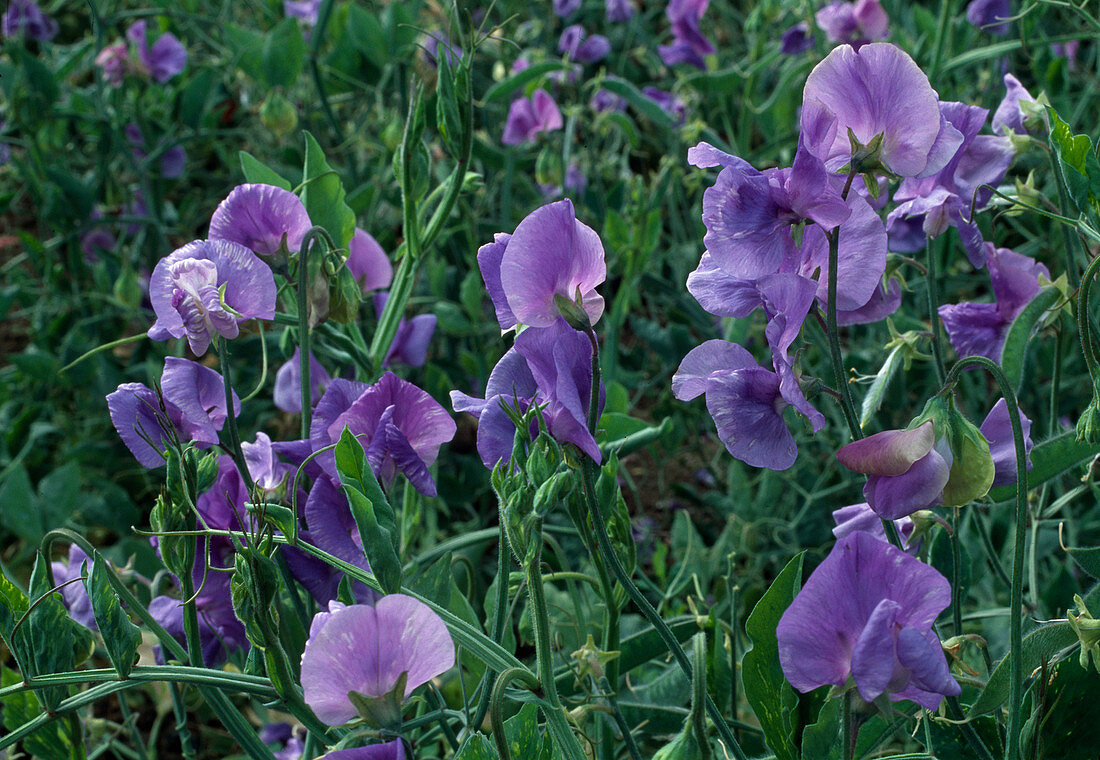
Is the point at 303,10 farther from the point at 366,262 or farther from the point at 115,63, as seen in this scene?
the point at 366,262

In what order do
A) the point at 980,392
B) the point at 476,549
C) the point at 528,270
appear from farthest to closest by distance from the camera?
the point at 980,392, the point at 476,549, the point at 528,270

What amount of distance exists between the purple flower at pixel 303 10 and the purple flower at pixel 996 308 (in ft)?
4.97

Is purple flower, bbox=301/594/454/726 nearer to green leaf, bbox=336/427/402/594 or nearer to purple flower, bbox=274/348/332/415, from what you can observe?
green leaf, bbox=336/427/402/594

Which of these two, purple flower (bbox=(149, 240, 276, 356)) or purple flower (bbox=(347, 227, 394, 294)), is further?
purple flower (bbox=(347, 227, 394, 294))

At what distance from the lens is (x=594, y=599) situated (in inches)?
50.2

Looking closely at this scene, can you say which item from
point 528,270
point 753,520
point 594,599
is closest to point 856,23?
point 753,520

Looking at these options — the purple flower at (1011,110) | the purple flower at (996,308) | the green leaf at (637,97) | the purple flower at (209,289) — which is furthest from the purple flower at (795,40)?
the purple flower at (209,289)

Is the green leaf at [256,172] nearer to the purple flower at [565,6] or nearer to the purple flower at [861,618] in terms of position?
the purple flower at [861,618]

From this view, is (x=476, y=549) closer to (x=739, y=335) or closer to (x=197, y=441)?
(x=739, y=335)

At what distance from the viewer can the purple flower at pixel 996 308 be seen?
0.75 m

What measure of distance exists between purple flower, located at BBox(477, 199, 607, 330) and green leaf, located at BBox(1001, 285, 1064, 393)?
0.33m

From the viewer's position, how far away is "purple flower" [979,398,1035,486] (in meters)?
0.59

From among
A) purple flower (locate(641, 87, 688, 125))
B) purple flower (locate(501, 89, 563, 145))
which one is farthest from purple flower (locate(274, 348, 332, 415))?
purple flower (locate(641, 87, 688, 125))

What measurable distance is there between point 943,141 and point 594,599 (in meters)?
0.84
